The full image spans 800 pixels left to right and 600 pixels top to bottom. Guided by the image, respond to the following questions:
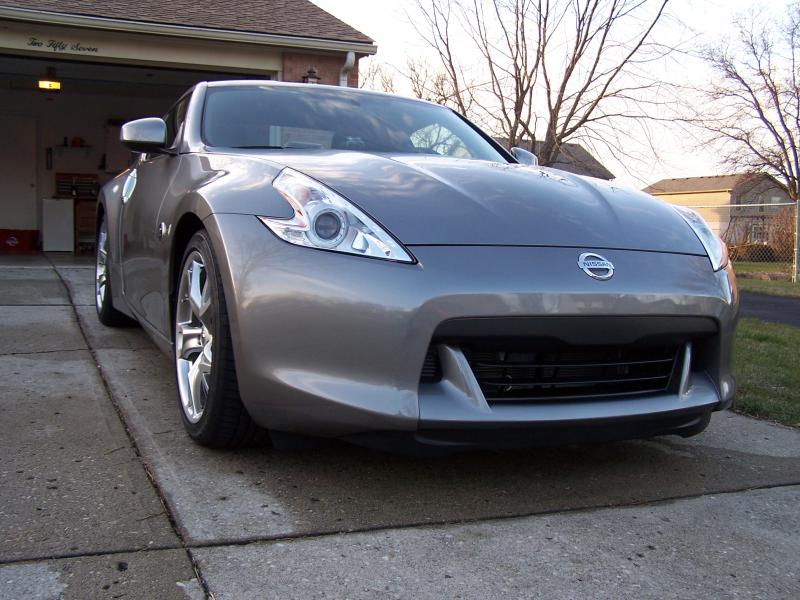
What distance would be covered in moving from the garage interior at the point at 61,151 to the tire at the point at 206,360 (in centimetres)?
1186

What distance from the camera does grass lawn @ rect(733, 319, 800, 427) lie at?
367 centimetres

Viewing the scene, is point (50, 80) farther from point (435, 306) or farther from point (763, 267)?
point (763, 267)

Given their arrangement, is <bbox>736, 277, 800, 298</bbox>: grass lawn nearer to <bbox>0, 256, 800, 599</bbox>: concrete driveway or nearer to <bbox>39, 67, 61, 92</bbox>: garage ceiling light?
<bbox>0, 256, 800, 599</bbox>: concrete driveway

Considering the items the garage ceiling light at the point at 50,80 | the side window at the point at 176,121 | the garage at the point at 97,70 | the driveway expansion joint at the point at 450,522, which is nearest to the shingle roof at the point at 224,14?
the garage at the point at 97,70

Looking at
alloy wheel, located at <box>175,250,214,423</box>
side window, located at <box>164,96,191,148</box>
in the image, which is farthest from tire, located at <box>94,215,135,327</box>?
alloy wheel, located at <box>175,250,214,423</box>

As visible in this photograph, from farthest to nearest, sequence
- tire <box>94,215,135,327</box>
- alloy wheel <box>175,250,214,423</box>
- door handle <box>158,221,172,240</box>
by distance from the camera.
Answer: tire <box>94,215,135,327</box> < door handle <box>158,221,172,240</box> < alloy wheel <box>175,250,214,423</box>

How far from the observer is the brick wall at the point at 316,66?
10.7m

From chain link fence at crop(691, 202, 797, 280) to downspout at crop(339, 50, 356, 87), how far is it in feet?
25.0

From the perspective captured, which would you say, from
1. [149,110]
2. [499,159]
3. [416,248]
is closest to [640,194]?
[499,159]

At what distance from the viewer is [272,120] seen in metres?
3.45

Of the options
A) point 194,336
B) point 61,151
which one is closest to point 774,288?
point 194,336

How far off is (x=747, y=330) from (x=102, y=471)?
17.5ft

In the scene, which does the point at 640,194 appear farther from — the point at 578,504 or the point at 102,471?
the point at 102,471

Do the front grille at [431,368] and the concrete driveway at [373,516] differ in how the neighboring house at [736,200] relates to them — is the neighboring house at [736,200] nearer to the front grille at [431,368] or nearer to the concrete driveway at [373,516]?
the concrete driveway at [373,516]
